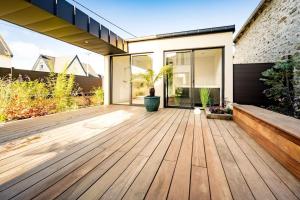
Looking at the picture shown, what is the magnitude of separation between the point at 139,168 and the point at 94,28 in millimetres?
3976

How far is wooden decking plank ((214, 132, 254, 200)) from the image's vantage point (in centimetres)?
111

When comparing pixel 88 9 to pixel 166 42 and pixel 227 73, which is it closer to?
pixel 166 42

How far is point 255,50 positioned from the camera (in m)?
5.80

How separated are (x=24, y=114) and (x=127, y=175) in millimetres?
4108

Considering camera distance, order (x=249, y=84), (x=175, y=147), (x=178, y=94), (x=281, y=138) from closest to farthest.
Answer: (x=281, y=138), (x=175, y=147), (x=249, y=84), (x=178, y=94)

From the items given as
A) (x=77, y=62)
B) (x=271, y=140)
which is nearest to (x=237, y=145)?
(x=271, y=140)

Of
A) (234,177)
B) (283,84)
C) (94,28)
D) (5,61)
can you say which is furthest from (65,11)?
(5,61)

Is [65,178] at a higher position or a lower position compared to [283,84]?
lower

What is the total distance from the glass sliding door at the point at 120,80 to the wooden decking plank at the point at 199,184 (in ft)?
17.8

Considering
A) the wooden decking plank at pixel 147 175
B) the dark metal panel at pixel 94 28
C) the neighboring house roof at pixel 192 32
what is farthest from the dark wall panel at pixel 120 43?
the wooden decking plank at pixel 147 175

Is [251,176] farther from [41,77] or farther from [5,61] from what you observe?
[5,61]

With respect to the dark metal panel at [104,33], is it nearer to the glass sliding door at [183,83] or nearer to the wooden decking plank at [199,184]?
the glass sliding door at [183,83]

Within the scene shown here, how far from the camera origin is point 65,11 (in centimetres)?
325

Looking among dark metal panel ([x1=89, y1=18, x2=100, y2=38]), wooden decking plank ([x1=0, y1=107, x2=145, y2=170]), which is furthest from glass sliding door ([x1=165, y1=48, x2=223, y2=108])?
wooden decking plank ([x1=0, y1=107, x2=145, y2=170])
